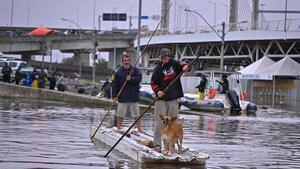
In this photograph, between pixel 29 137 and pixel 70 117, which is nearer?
pixel 29 137

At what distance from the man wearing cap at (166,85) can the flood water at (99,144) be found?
1033 millimetres

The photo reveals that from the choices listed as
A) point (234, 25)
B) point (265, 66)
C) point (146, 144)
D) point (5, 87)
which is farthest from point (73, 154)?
point (234, 25)

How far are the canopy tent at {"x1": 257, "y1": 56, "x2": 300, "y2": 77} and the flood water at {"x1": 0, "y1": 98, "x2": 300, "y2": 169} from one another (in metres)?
42.5

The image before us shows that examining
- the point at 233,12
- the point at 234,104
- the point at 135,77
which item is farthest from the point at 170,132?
the point at 233,12

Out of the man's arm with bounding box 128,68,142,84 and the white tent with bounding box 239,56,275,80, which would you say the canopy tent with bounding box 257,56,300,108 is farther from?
the man's arm with bounding box 128,68,142,84

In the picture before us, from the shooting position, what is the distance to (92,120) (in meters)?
24.2

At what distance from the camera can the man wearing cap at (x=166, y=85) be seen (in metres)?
12.8

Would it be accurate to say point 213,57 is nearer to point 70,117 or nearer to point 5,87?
point 5,87

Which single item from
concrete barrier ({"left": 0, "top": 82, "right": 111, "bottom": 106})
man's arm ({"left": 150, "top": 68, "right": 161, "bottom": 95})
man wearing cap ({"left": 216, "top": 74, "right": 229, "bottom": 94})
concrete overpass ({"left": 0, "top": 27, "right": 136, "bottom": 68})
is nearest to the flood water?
man's arm ({"left": 150, "top": 68, "right": 161, "bottom": 95})

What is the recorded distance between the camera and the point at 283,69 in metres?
68.7

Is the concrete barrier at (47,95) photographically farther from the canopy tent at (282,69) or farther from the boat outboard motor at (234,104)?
the canopy tent at (282,69)

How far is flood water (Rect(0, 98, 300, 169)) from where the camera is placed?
12594 mm

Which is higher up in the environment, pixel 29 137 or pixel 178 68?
pixel 178 68

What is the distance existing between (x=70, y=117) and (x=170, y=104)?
12871 mm
